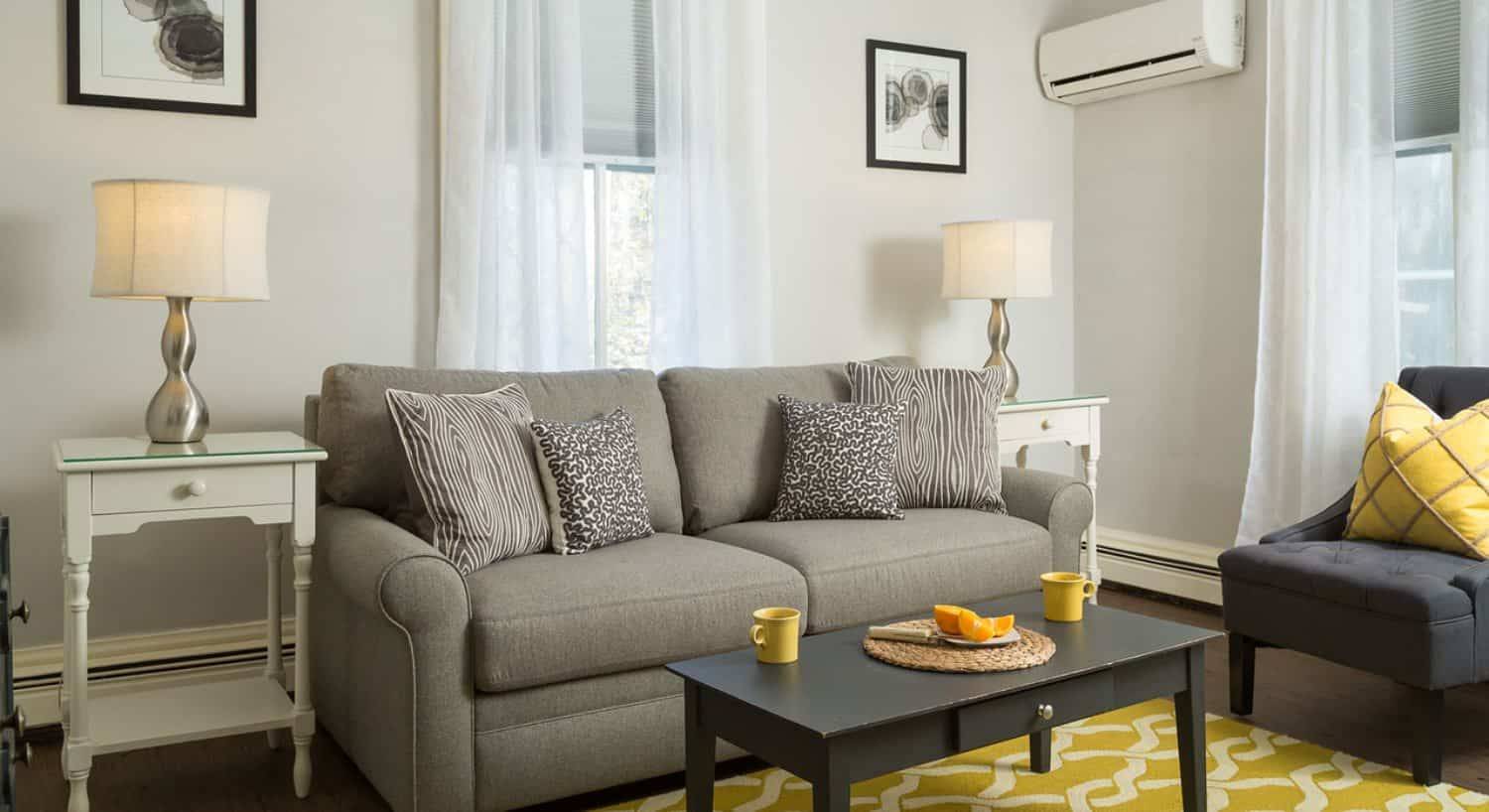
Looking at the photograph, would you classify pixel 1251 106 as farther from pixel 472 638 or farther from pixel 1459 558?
pixel 472 638

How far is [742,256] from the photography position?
4.04m

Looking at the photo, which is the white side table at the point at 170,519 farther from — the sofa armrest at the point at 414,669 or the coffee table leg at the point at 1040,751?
the coffee table leg at the point at 1040,751

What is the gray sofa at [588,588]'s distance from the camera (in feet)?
8.00

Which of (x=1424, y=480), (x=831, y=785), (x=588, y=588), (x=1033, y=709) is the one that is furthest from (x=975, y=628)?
(x=1424, y=480)

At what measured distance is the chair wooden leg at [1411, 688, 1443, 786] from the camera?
271cm

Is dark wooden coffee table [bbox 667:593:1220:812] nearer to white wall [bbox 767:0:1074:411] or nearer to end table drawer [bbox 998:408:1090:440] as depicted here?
end table drawer [bbox 998:408:1090:440]

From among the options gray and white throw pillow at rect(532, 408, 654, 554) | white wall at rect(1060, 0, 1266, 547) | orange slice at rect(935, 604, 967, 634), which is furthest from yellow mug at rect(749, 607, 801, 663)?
white wall at rect(1060, 0, 1266, 547)

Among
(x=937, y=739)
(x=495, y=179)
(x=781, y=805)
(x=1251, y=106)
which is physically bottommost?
(x=781, y=805)

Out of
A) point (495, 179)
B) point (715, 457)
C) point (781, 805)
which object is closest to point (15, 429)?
point (495, 179)

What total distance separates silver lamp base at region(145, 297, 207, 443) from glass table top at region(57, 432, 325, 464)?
33 mm

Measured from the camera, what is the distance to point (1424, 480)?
309 centimetres

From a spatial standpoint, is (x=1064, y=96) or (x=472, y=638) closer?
(x=472, y=638)

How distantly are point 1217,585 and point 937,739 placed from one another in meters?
2.72

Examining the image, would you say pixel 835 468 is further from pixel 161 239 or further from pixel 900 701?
pixel 161 239
